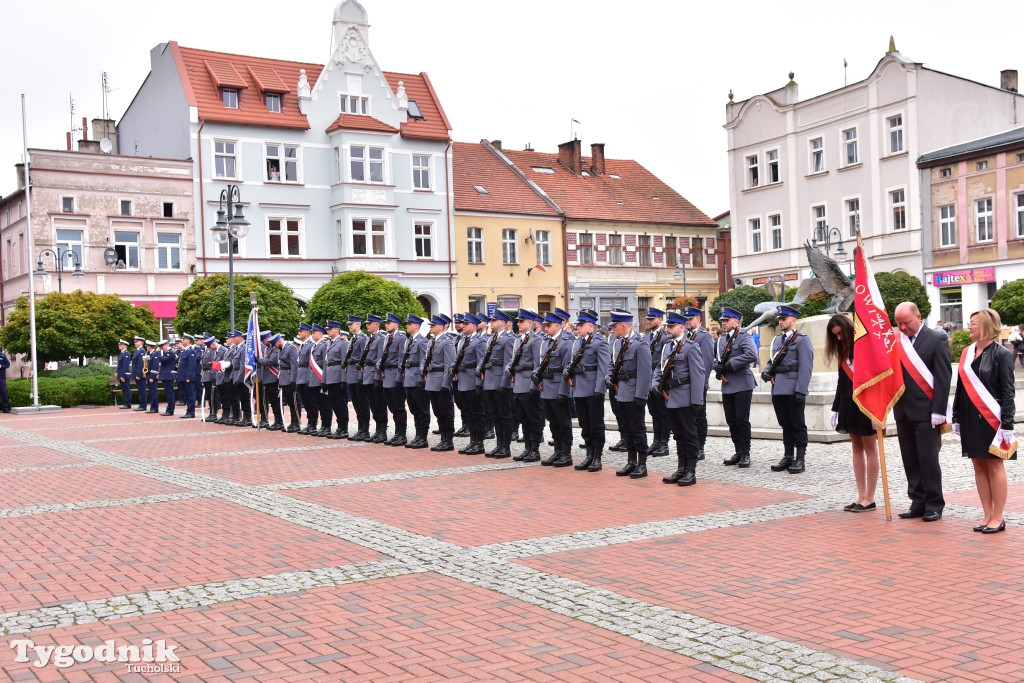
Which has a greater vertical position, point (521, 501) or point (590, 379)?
point (590, 379)

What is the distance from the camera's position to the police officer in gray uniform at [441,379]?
15305mm

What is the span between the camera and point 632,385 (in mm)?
12227

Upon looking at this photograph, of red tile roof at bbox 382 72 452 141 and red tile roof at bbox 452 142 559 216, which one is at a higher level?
red tile roof at bbox 382 72 452 141

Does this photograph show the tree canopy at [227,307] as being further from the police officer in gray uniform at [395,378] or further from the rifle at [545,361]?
the rifle at [545,361]

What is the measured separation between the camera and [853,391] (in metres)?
8.98

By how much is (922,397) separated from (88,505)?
7964 mm

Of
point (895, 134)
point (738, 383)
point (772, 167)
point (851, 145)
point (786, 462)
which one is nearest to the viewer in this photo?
point (786, 462)

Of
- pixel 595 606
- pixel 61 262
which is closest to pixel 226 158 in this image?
pixel 61 262

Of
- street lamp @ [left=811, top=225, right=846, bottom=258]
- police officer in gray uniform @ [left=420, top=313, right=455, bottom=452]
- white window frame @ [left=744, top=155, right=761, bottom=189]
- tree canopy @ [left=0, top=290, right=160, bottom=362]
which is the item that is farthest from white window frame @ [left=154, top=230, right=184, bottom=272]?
police officer in gray uniform @ [left=420, top=313, right=455, bottom=452]

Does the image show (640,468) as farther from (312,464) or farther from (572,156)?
(572,156)

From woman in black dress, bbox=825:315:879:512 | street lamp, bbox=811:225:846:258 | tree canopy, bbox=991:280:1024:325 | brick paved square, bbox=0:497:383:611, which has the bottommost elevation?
brick paved square, bbox=0:497:383:611

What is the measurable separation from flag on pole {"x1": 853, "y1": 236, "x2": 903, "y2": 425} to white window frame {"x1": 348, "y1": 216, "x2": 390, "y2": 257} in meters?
36.4

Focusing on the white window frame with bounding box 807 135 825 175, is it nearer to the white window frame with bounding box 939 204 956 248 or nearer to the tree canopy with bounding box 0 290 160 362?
the white window frame with bounding box 939 204 956 248

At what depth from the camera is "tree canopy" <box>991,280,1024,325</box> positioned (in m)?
29.5
